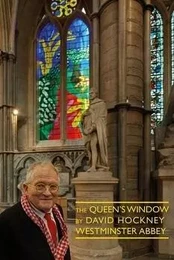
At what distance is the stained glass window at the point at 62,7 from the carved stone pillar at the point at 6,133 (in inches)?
106

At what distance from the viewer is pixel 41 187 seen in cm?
145

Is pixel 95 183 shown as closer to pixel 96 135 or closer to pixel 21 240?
pixel 96 135

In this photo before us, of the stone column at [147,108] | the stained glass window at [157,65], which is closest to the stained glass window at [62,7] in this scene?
the stained glass window at [157,65]

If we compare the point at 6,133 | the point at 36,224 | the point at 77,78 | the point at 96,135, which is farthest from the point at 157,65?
the point at 36,224

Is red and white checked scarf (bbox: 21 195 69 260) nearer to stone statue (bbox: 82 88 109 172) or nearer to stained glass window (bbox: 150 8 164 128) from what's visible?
stone statue (bbox: 82 88 109 172)

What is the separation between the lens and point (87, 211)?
6.02 metres

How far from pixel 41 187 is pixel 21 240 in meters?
0.23

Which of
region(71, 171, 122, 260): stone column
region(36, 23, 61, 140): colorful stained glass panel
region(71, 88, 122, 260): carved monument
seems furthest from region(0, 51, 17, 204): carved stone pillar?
region(71, 171, 122, 260): stone column

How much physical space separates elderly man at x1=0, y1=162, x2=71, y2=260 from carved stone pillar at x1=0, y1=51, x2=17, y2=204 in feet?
38.1

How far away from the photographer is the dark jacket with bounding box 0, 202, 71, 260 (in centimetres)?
129

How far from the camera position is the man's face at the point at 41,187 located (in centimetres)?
144

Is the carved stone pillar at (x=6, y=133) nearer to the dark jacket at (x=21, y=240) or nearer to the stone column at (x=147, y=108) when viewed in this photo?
the stone column at (x=147, y=108)

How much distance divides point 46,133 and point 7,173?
206cm

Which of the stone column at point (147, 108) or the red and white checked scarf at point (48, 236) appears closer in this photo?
the red and white checked scarf at point (48, 236)
